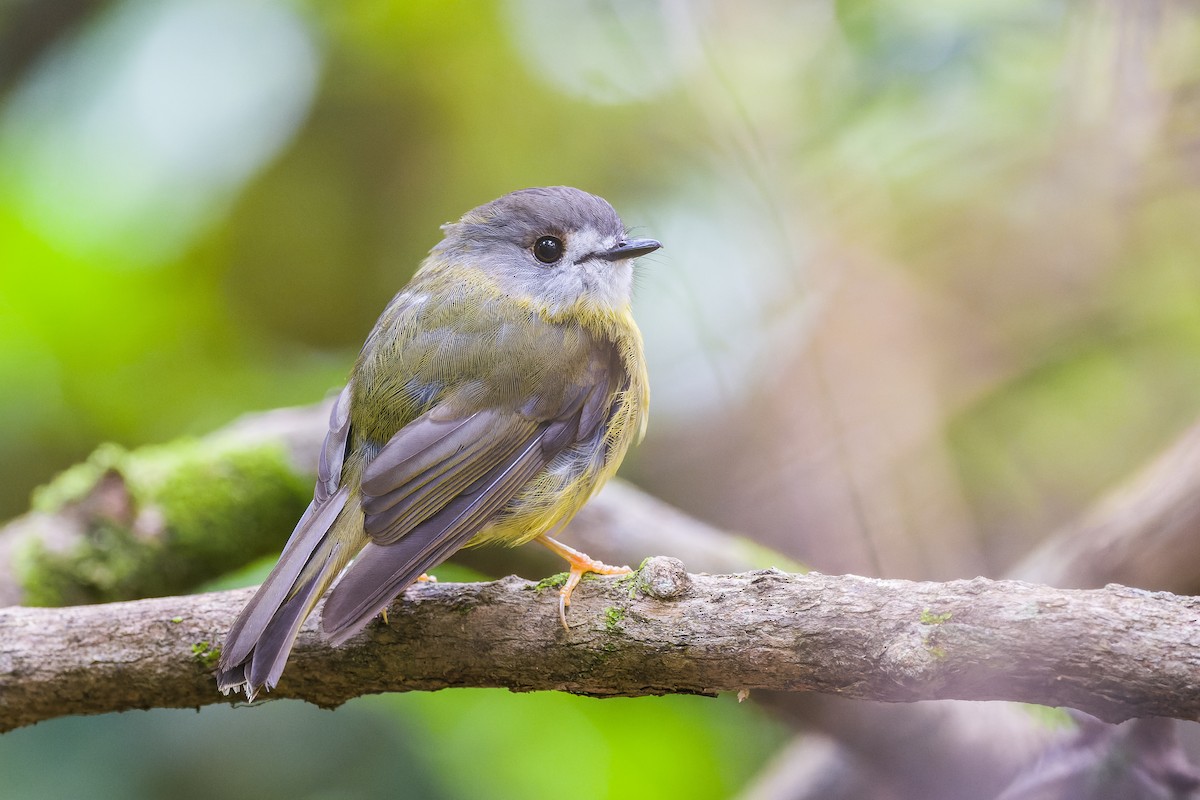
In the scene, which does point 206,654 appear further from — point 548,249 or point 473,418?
point 548,249

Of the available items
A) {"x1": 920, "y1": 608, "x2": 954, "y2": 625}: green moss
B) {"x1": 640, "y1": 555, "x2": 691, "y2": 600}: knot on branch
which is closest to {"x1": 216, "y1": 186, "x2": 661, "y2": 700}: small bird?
{"x1": 640, "y1": 555, "x2": 691, "y2": 600}: knot on branch

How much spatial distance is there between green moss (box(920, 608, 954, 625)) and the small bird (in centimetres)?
76

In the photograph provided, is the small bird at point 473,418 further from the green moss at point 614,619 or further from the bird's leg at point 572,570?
the green moss at point 614,619

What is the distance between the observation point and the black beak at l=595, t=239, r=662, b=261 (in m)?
3.08

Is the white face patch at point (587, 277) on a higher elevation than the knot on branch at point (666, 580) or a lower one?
higher

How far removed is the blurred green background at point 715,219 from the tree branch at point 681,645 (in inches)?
71.9

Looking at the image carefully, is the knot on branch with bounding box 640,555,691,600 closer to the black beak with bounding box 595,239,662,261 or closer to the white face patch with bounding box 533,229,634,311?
the white face patch with bounding box 533,229,634,311

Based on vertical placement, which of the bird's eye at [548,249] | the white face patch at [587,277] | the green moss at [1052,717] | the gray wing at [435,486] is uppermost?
the bird's eye at [548,249]

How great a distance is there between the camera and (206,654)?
2516mm

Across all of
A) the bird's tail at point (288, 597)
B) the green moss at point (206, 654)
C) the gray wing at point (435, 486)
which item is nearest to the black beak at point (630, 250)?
the gray wing at point (435, 486)

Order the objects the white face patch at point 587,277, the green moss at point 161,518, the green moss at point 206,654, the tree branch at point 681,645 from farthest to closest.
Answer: the green moss at point 161,518 < the white face patch at point 587,277 < the green moss at point 206,654 < the tree branch at point 681,645

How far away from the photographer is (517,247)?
319 centimetres

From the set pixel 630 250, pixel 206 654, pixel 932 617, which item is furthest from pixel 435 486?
pixel 932 617

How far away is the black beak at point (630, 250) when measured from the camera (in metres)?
3.08
